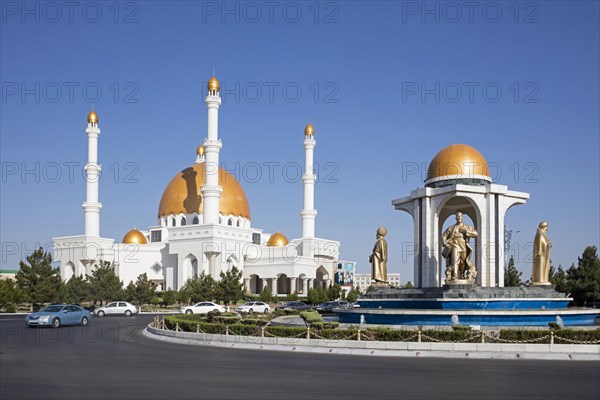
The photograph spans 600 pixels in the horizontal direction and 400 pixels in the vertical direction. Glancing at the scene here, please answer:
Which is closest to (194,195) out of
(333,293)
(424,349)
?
(333,293)

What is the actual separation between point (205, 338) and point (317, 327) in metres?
3.70

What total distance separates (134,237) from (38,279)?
2882 cm

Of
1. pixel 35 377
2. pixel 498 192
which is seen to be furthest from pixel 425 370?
pixel 498 192

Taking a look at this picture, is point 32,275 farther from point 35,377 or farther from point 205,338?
point 35,377

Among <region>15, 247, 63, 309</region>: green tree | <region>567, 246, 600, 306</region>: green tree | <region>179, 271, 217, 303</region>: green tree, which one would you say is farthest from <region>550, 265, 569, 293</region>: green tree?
→ <region>15, 247, 63, 309</region>: green tree

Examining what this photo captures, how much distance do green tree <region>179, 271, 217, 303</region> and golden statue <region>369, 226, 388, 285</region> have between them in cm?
2452

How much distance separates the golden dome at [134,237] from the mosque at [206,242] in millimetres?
115

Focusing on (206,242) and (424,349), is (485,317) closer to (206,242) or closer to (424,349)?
(424,349)

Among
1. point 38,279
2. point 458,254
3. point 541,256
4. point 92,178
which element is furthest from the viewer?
point 92,178

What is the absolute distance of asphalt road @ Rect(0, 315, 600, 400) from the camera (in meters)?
11.0

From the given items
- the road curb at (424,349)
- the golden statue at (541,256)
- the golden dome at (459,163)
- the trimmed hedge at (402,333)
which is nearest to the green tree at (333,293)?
the golden dome at (459,163)

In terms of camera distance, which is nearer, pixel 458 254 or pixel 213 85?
pixel 458 254

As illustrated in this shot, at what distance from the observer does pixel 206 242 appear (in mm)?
63781

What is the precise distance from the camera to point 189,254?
6612cm
